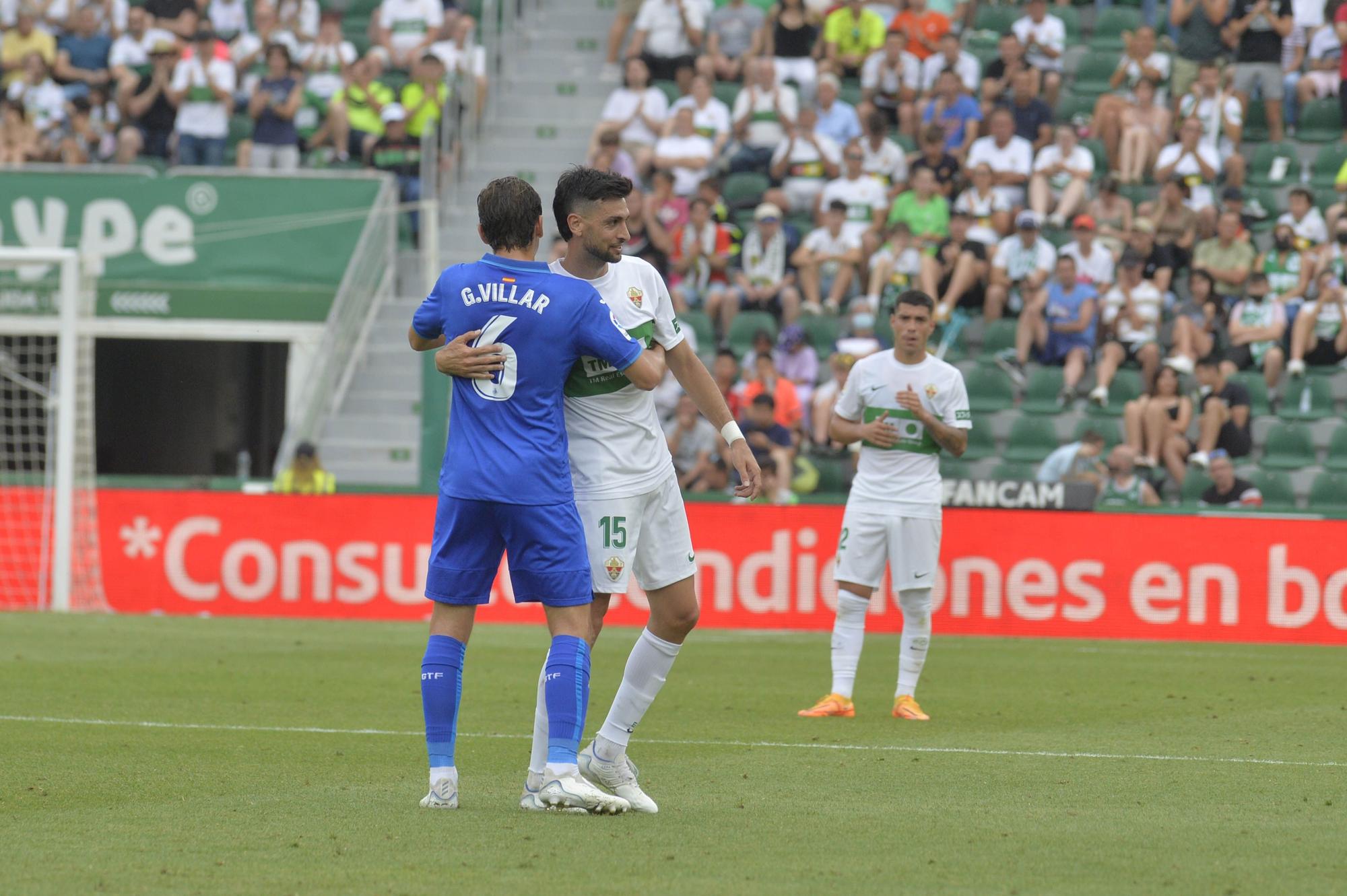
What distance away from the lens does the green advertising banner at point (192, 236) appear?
21.5 m

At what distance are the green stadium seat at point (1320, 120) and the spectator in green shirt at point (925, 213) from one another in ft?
15.1

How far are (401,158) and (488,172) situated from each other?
183cm

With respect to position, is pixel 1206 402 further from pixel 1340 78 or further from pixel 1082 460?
pixel 1340 78

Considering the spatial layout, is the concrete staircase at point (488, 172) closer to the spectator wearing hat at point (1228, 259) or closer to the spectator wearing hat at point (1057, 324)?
the spectator wearing hat at point (1057, 324)

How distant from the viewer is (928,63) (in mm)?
22875

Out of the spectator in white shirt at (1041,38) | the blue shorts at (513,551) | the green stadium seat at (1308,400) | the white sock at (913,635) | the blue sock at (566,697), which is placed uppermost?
the spectator in white shirt at (1041,38)

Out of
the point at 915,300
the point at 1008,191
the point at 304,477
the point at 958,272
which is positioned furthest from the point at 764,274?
the point at 915,300

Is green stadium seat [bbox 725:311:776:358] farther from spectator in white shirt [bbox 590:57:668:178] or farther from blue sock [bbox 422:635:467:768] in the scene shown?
blue sock [bbox 422:635:467:768]

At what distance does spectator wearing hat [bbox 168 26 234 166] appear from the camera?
75.4 feet

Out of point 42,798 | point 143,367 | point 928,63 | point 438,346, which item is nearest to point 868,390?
point 438,346

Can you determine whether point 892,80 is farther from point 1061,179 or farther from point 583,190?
point 583,190

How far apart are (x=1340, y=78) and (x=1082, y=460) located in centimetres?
694

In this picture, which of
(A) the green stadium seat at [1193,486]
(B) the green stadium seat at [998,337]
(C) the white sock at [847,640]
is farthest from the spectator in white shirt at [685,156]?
(C) the white sock at [847,640]

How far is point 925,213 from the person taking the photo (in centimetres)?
2125
